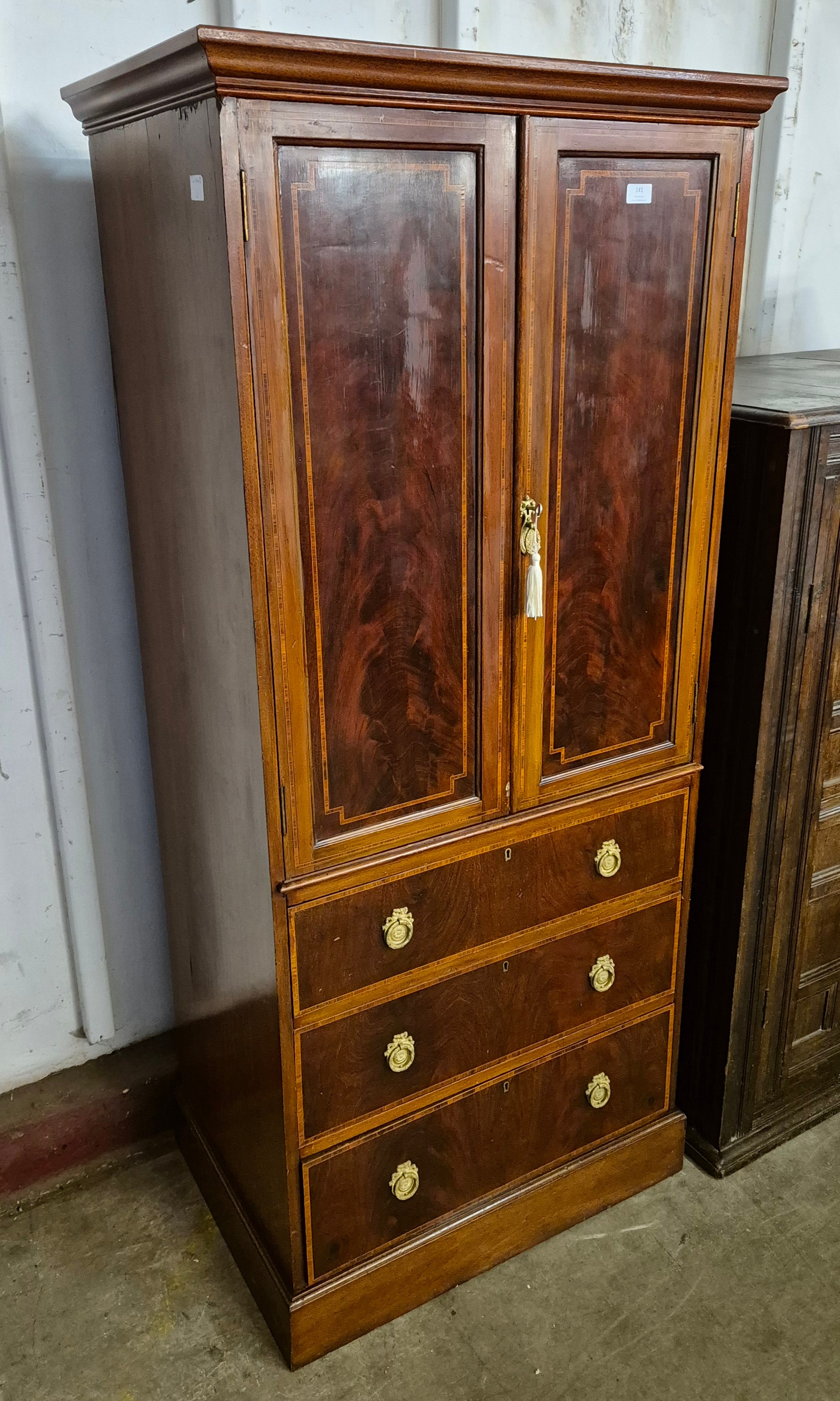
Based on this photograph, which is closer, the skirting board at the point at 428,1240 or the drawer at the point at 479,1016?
the drawer at the point at 479,1016

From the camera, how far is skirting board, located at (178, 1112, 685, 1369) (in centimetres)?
194

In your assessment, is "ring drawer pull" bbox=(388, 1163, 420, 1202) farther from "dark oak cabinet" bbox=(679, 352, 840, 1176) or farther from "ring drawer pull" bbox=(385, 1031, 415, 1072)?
"dark oak cabinet" bbox=(679, 352, 840, 1176)

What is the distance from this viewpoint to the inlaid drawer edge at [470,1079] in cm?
183

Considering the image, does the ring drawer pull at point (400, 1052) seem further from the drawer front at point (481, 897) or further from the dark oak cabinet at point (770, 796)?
the dark oak cabinet at point (770, 796)

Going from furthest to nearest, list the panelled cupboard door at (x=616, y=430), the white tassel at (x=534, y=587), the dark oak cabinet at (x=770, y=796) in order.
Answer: the dark oak cabinet at (x=770, y=796) < the white tassel at (x=534, y=587) < the panelled cupboard door at (x=616, y=430)

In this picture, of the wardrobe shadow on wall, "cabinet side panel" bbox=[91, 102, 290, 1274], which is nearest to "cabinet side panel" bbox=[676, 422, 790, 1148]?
"cabinet side panel" bbox=[91, 102, 290, 1274]

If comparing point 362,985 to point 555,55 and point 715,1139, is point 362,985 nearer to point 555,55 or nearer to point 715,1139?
point 715,1139

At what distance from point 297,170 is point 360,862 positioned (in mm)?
990

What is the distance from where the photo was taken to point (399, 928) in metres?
1.79

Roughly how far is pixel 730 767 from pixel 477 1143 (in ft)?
2.85

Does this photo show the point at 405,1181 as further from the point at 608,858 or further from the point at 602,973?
the point at 608,858

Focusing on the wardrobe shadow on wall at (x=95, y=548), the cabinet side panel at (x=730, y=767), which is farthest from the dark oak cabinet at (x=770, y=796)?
the wardrobe shadow on wall at (x=95, y=548)

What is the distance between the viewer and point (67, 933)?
2.28 metres

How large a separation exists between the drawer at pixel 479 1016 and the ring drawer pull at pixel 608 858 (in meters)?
0.12
